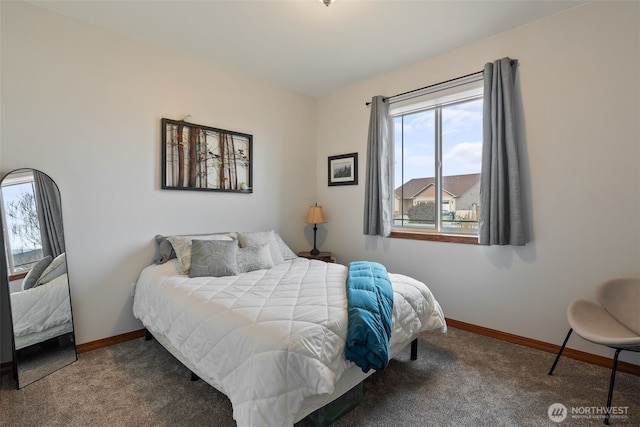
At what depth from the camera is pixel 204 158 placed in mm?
3113

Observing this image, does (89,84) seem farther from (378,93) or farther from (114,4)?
(378,93)

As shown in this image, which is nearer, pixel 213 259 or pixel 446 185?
pixel 213 259

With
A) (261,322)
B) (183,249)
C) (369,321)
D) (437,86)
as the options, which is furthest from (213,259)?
(437,86)

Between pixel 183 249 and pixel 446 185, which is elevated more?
pixel 446 185

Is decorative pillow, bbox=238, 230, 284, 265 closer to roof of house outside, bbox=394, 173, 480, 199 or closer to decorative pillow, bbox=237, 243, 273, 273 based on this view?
decorative pillow, bbox=237, 243, 273, 273

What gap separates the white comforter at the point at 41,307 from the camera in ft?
6.75

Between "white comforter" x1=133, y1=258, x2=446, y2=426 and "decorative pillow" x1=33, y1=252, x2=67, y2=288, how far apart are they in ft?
1.87

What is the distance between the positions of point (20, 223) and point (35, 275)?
39 cm

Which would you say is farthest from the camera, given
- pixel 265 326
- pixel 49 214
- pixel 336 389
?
pixel 49 214

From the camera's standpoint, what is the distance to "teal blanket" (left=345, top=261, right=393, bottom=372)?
59.5 inches

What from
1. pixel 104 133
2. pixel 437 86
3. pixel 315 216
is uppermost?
pixel 437 86

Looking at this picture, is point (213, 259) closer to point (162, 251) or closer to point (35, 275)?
point (162, 251)

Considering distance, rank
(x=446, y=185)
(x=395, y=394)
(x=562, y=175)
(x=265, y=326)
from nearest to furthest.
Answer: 1. (x=265, y=326)
2. (x=395, y=394)
3. (x=562, y=175)
4. (x=446, y=185)

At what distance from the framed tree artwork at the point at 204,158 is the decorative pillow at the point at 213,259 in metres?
0.77
